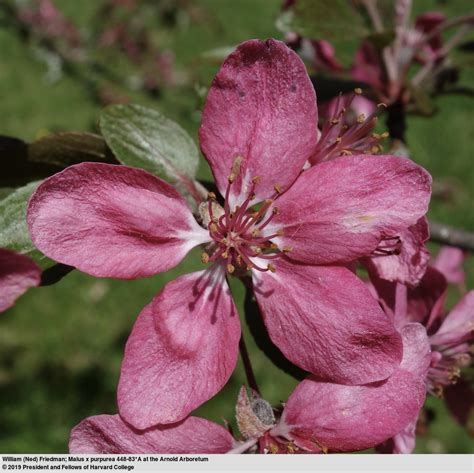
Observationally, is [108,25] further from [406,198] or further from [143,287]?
[406,198]

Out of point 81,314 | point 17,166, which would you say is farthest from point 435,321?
point 81,314

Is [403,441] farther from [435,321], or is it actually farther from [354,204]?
[354,204]

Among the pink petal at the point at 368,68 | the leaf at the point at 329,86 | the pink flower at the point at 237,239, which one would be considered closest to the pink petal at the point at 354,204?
the pink flower at the point at 237,239

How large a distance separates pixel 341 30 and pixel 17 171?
722mm

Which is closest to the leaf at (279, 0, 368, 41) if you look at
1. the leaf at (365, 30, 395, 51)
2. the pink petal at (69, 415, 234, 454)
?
the leaf at (365, 30, 395, 51)

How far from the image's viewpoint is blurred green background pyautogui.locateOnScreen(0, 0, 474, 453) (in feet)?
9.25

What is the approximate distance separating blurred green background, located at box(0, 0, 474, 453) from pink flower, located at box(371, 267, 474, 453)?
47 cm

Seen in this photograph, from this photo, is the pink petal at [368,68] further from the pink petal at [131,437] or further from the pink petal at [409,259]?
the pink petal at [131,437]

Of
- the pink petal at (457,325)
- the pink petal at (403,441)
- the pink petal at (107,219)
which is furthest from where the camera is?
the pink petal at (457,325)

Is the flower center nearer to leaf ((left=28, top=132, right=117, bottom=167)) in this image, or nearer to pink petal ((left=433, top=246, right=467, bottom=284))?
leaf ((left=28, top=132, right=117, bottom=167))

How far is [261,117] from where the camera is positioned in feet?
2.98

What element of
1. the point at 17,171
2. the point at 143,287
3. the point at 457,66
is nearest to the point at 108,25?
the point at 143,287

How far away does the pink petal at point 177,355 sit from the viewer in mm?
847

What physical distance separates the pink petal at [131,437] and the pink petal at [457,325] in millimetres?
427
